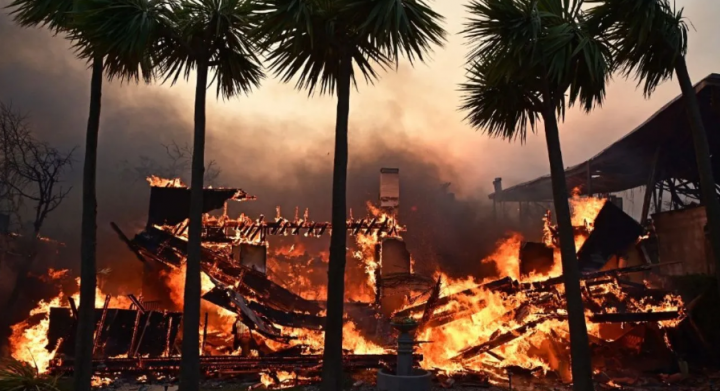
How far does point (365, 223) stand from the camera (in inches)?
697

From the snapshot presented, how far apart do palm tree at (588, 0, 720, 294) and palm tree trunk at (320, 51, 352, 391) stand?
480 centimetres

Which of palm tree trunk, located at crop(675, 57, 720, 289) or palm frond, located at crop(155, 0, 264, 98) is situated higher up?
palm frond, located at crop(155, 0, 264, 98)

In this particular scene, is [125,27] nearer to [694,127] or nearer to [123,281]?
[694,127]

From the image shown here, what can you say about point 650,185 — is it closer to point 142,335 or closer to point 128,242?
point 142,335

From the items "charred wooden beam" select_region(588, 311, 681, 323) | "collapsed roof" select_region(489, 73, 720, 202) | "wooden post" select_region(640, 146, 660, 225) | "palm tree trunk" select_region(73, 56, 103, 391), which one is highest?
"collapsed roof" select_region(489, 73, 720, 202)

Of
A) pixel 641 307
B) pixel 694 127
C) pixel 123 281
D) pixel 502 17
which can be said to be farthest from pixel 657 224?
pixel 123 281

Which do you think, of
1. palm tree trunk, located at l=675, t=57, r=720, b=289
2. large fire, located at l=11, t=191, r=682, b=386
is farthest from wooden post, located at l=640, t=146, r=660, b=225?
palm tree trunk, located at l=675, t=57, r=720, b=289

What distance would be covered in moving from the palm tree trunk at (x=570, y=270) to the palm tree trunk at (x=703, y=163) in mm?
1922

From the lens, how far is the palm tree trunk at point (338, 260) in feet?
21.5

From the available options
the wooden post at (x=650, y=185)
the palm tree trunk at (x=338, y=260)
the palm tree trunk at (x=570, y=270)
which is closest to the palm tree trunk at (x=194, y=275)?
the palm tree trunk at (x=338, y=260)

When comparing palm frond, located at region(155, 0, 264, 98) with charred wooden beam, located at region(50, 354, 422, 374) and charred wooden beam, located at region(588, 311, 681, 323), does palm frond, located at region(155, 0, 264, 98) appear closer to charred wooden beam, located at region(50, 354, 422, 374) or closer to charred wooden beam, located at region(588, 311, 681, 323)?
charred wooden beam, located at region(50, 354, 422, 374)

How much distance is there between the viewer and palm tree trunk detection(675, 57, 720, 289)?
684 centimetres

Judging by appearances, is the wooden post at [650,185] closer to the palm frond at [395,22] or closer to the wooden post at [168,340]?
the palm frond at [395,22]

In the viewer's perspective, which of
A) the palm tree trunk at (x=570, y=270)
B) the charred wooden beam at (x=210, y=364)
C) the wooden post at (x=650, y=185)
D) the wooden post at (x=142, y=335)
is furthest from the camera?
the wooden post at (x=650, y=185)
